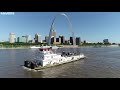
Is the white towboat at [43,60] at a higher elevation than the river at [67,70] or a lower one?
higher

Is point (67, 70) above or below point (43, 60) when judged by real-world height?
below

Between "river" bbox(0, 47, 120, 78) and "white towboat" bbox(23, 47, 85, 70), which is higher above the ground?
"white towboat" bbox(23, 47, 85, 70)

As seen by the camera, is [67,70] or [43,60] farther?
[67,70]

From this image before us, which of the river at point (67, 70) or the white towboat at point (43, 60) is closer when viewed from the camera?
the river at point (67, 70)

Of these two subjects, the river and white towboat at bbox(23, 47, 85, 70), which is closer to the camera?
the river
